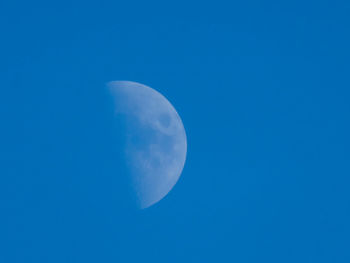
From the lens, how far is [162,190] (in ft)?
21.5

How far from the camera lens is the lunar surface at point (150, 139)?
6426 mm

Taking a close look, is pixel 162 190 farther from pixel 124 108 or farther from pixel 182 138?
pixel 124 108

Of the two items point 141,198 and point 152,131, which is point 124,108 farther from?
point 141,198

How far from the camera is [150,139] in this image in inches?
256

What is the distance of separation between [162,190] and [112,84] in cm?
185

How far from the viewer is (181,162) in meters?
6.79

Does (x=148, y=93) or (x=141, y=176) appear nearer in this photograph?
(x=141, y=176)

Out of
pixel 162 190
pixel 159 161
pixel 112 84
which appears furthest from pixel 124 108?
pixel 162 190

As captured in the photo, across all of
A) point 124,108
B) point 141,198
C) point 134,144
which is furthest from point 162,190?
point 124,108

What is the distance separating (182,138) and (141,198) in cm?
118

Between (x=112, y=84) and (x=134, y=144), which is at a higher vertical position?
(x=112, y=84)

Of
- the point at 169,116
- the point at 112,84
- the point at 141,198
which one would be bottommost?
the point at 141,198

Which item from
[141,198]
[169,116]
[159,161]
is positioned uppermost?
[169,116]

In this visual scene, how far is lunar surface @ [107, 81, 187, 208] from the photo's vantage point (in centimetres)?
643
